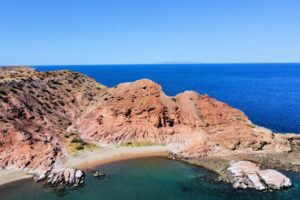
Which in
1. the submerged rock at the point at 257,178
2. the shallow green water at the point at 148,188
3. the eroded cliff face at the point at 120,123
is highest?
the eroded cliff face at the point at 120,123

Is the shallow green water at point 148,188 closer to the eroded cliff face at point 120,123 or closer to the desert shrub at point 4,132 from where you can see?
the eroded cliff face at point 120,123

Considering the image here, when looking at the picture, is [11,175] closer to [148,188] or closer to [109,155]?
[109,155]

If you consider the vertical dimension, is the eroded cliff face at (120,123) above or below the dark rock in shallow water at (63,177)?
above

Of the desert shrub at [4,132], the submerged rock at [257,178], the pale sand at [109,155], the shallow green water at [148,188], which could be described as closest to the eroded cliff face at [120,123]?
the desert shrub at [4,132]

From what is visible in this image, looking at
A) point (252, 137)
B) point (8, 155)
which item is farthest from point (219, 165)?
point (8, 155)

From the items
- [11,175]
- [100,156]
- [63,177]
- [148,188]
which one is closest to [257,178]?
[148,188]

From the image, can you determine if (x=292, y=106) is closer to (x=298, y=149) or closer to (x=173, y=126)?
(x=298, y=149)
